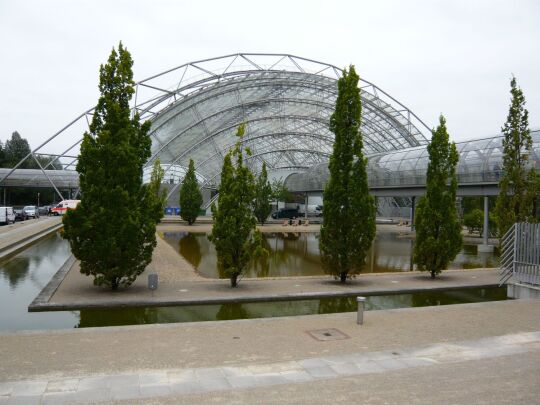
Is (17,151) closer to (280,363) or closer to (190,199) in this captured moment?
(190,199)

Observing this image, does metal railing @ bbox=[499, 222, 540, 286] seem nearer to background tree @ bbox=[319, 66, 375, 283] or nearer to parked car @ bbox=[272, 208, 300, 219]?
background tree @ bbox=[319, 66, 375, 283]

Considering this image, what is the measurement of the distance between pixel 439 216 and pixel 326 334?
35.9 feet

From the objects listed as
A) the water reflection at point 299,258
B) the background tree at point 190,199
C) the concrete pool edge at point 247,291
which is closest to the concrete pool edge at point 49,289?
the concrete pool edge at point 247,291

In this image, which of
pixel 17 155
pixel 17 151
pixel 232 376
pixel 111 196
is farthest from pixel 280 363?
pixel 17 151

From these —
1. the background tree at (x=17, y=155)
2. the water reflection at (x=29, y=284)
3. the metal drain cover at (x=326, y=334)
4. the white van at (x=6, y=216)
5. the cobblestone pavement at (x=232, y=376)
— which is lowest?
the water reflection at (x=29, y=284)

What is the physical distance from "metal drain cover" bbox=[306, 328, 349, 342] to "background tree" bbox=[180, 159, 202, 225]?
133 ft

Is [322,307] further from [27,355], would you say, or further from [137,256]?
[27,355]

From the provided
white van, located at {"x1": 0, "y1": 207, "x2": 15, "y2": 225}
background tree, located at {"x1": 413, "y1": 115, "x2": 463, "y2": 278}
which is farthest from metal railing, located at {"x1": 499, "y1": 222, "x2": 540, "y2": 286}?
white van, located at {"x1": 0, "y1": 207, "x2": 15, "y2": 225}

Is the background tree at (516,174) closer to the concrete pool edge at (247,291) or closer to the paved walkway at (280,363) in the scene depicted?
the concrete pool edge at (247,291)

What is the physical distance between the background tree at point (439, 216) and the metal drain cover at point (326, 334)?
9964 millimetres

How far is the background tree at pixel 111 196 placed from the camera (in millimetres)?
14281

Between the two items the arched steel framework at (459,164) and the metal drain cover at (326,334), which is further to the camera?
the arched steel framework at (459,164)

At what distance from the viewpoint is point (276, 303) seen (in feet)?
47.2

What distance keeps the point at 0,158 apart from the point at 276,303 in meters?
94.4
